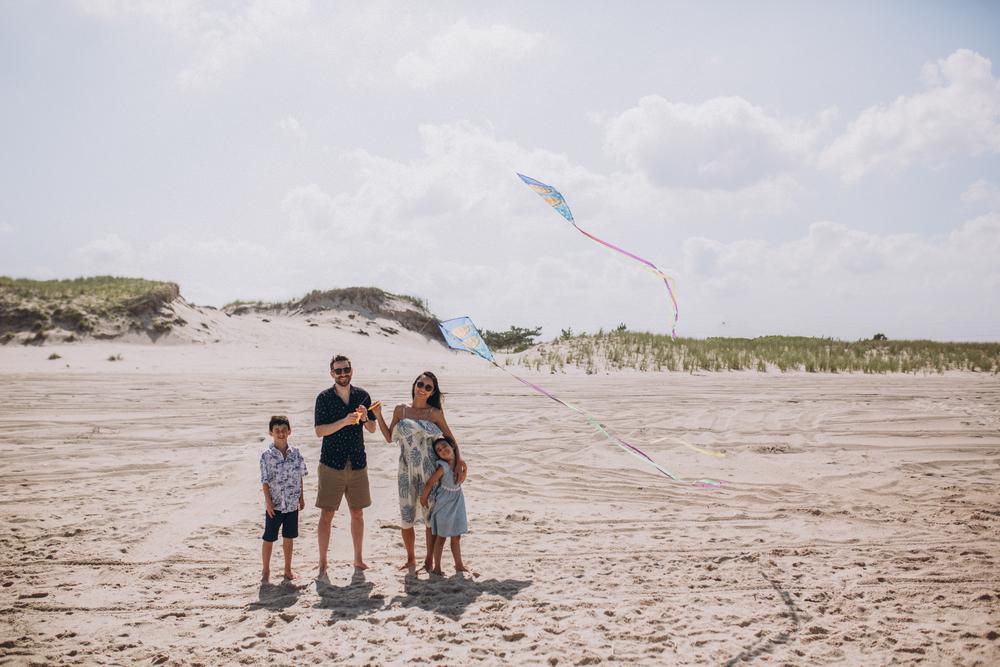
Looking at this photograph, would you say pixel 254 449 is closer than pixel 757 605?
No

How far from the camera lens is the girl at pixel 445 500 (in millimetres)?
5043

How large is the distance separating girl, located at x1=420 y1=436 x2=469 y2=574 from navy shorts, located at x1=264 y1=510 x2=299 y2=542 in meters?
1.02

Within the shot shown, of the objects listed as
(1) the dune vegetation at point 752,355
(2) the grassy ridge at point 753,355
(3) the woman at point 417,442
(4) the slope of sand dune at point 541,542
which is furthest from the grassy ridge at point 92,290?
(3) the woman at point 417,442

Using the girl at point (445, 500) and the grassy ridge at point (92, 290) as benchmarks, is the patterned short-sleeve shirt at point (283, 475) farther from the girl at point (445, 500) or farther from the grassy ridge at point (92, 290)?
the grassy ridge at point (92, 290)

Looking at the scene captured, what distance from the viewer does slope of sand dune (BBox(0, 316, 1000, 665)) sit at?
13.3 ft

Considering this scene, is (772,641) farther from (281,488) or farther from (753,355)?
(753,355)

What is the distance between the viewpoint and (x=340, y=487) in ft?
16.8

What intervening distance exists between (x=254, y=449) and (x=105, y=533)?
320 centimetres

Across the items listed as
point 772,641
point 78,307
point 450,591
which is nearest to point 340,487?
point 450,591

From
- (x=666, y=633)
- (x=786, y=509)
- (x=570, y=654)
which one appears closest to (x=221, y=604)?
(x=570, y=654)

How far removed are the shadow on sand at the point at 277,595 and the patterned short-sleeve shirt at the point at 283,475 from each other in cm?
57

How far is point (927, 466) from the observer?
857 cm

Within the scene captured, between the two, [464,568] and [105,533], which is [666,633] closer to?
[464,568]

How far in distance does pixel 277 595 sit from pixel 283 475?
87 centimetres
